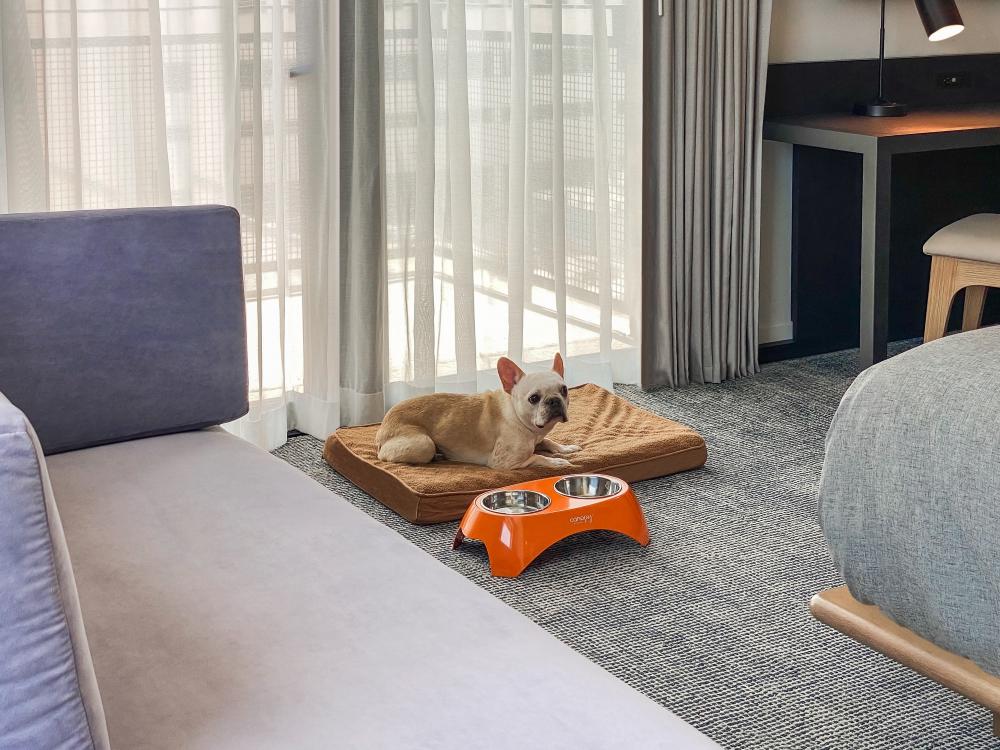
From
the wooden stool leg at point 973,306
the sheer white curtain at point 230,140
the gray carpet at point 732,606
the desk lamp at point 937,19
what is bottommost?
the gray carpet at point 732,606

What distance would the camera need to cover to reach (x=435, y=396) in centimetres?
258

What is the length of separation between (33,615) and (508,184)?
2.44 meters

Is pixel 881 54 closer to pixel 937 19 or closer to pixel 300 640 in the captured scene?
pixel 937 19

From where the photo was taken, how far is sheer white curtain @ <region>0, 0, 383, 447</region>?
2488 mm

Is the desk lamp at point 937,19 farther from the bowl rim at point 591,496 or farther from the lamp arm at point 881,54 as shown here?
the bowl rim at point 591,496

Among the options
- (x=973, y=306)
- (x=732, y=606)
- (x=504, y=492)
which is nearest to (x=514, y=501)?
(x=504, y=492)

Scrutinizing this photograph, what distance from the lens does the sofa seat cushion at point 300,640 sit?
983 mm

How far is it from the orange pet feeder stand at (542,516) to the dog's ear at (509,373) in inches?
9.4

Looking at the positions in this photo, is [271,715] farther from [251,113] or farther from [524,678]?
[251,113]

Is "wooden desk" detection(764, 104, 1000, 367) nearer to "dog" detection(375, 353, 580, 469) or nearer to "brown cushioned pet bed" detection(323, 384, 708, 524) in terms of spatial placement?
"brown cushioned pet bed" detection(323, 384, 708, 524)

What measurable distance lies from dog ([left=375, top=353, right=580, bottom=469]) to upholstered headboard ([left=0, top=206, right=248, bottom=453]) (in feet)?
2.20

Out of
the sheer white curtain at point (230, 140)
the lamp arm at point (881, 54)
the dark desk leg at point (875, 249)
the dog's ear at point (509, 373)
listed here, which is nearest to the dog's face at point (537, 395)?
the dog's ear at point (509, 373)

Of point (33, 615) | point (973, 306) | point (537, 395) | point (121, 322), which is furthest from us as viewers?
point (973, 306)

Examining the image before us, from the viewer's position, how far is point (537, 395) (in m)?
2.41
